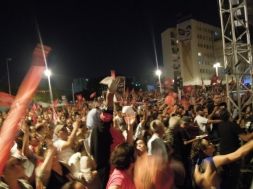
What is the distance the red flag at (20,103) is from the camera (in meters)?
3.11

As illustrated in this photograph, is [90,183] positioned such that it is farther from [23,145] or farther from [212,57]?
[212,57]

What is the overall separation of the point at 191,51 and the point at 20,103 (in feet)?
204

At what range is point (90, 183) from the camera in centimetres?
368

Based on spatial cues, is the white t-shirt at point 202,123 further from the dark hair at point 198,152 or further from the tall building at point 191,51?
the tall building at point 191,51

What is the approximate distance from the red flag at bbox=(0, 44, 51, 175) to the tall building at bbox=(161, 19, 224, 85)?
59.2m

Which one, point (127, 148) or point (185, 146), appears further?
point (185, 146)

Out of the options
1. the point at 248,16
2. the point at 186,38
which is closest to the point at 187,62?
the point at 186,38

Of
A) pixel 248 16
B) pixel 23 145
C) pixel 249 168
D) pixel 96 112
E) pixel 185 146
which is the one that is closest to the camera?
pixel 23 145

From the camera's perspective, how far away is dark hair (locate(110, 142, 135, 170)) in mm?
2895

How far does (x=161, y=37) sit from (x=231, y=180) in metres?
70.6

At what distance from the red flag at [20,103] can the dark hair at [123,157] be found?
3.74 ft

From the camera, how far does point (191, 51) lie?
208 feet

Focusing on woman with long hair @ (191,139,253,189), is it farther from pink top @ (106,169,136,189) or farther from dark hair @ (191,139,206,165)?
pink top @ (106,169,136,189)

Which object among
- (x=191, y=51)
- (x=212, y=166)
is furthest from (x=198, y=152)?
(x=191, y=51)
